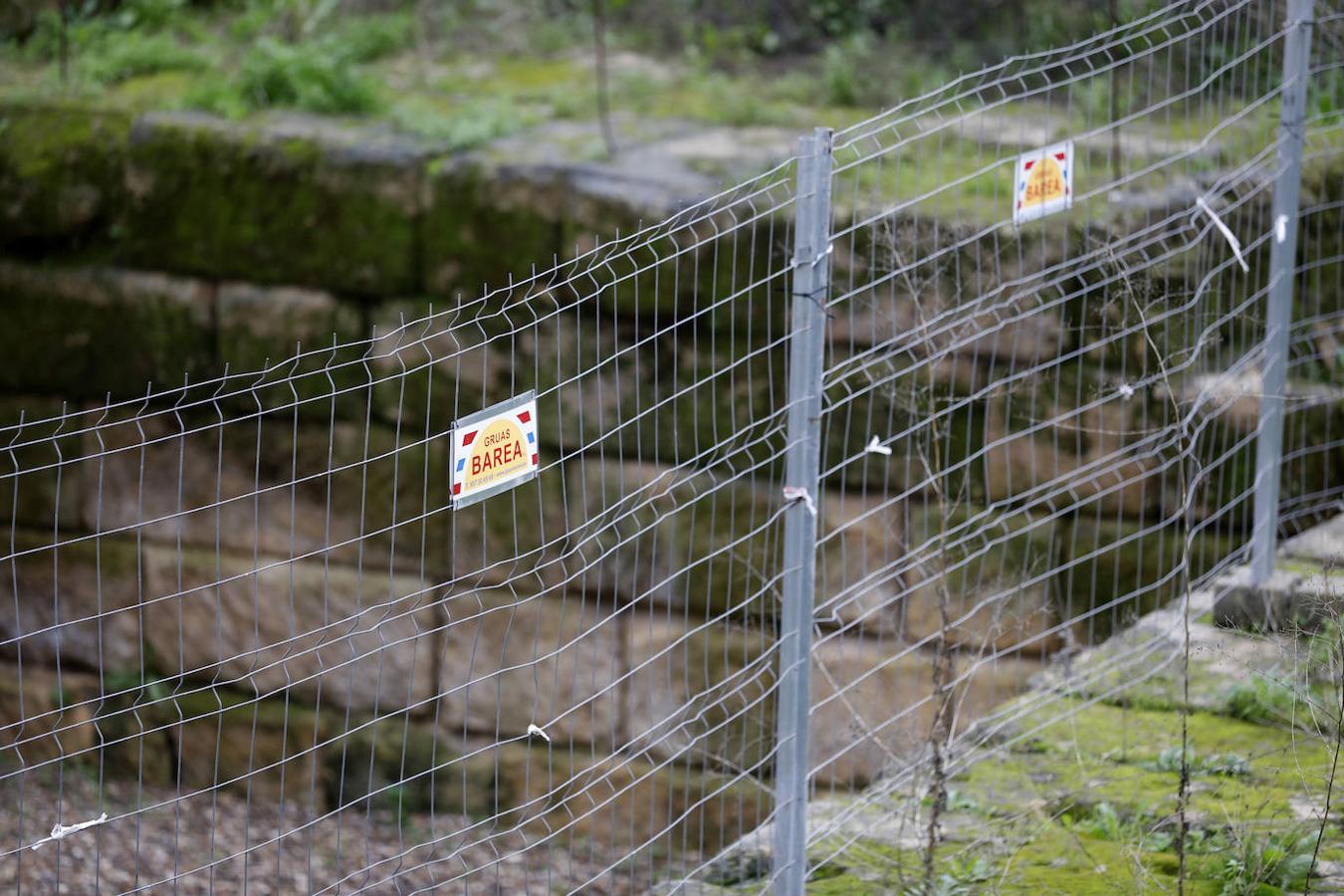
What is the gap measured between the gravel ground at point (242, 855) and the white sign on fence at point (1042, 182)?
2.70 meters

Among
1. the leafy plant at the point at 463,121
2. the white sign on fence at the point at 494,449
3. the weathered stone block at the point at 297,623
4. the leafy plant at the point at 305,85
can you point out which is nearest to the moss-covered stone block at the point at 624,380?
the leafy plant at the point at 463,121

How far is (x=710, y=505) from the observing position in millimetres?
5039

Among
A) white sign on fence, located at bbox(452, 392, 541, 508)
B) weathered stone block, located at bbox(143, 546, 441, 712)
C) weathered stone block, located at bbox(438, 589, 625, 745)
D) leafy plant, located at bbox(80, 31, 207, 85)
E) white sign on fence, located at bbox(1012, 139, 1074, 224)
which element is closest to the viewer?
white sign on fence, located at bbox(452, 392, 541, 508)

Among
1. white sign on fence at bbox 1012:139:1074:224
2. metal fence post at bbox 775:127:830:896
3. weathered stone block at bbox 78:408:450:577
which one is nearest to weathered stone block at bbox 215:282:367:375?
weathered stone block at bbox 78:408:450:577

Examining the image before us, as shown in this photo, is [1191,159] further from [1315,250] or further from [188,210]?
[188,210]

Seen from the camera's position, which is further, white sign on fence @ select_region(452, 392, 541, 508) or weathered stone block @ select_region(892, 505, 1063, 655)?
weathered stone block @ select_region(892, 505, 1063, 655)

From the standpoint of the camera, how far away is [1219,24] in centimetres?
547

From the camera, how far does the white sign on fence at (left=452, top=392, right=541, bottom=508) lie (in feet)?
7.92

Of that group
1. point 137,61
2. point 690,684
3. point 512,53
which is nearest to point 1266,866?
point 690,684

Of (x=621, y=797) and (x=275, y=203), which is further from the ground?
(x=275, y=203)

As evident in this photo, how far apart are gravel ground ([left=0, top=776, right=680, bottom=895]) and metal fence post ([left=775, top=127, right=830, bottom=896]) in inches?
86.3

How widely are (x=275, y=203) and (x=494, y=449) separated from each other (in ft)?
10.9

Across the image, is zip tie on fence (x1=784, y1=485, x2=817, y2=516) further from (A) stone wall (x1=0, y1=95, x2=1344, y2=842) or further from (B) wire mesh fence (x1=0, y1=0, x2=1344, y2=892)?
(A) stone wall (x1=0, y1=95, x2=1344, y2=842)

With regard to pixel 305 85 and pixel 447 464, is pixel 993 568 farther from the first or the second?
pixel 305 85
